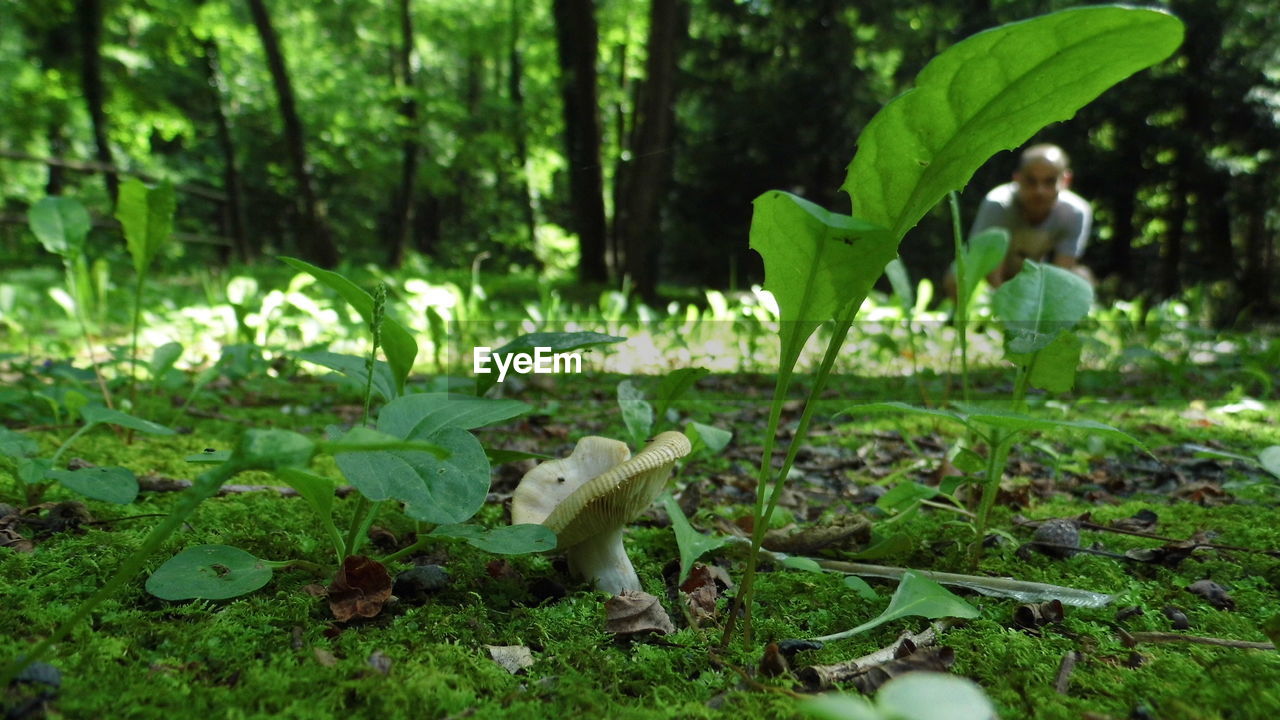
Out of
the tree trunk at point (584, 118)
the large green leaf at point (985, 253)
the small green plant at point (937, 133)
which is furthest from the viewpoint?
the tree trunk at point (584, 118)

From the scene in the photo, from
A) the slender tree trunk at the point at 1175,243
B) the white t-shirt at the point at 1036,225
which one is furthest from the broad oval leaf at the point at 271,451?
the slender tree trunk at the point at 1175,243

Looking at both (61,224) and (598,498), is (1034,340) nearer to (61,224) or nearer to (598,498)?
(598,498)

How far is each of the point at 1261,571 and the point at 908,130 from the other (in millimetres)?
1138

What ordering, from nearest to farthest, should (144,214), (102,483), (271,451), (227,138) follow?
(271,451)
(102,483)
(144,214)
(227,138)

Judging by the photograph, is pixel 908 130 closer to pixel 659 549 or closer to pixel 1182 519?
pixel 659 549

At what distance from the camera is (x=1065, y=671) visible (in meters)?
0.95

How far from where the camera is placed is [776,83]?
34.4 feet

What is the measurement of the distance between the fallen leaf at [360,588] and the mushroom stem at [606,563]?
1.03 ft

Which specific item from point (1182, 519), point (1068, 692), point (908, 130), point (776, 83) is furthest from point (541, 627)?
point (776, 83)

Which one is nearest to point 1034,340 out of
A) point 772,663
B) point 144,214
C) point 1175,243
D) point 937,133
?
point 937,133

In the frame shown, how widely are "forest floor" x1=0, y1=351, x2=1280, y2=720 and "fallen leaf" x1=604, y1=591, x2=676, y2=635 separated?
0.05 feet

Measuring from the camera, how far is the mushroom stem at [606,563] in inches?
48.1

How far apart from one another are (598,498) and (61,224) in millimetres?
1928

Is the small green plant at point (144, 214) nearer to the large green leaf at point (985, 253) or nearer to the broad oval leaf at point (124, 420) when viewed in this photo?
the broad oval leaf at point (124, 420)
